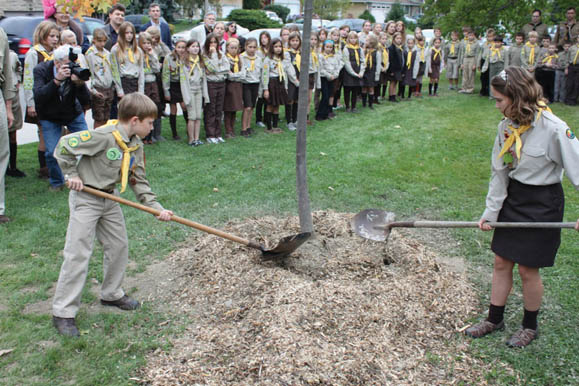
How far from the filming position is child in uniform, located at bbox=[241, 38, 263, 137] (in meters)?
9.84

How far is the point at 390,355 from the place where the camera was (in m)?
3.53

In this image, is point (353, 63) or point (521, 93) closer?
point (521, 93)

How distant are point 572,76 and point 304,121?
11266 millimetres

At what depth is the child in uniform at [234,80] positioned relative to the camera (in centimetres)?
954

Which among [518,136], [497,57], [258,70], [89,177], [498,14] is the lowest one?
[89,177]

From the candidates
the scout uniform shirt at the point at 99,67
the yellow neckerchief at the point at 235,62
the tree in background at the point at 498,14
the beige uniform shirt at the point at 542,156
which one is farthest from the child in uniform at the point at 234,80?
the tree in background at the point at 498,14

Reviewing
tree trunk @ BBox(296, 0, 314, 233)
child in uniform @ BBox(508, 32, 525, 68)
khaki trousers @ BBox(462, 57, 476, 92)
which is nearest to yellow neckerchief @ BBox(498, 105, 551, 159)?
tree trunk @ BBox(296, 0, 314, 233)

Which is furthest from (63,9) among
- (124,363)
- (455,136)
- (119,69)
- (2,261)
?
(455,136)

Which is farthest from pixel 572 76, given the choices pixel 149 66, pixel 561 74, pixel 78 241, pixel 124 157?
pixel 78 241

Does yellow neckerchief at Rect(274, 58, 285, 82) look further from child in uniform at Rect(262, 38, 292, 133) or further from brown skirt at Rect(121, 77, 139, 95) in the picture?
brown skirt at Rect(121, 77, 139, 95)

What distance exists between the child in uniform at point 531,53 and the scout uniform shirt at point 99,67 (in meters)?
10.9

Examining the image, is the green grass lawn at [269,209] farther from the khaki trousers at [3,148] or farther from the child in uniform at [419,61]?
the child in uniform at [419,61]

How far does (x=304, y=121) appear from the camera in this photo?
183 inches

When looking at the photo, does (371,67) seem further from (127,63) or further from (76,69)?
(76,69)
